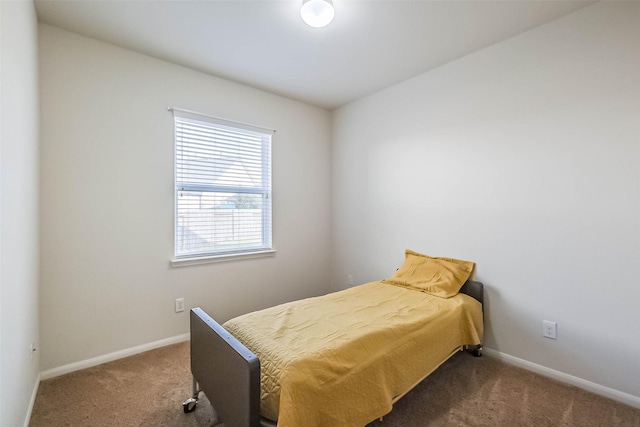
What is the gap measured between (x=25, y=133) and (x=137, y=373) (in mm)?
1733

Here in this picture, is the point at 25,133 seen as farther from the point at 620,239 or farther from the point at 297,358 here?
the point at 620,239

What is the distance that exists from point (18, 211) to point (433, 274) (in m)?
2.80

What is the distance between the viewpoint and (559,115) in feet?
6.72

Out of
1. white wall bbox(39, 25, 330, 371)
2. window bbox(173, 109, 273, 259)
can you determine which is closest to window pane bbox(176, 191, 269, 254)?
window bbox(173, 109, 273, 259)

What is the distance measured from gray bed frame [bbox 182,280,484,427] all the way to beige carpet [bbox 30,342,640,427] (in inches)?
11.2

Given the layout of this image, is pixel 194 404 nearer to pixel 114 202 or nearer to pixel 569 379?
pixel 114 202

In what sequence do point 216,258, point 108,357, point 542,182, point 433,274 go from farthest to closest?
point 216,258 < point 433,274 < point 108,357 < point 542,182

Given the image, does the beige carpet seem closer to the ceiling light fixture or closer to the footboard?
the footboard

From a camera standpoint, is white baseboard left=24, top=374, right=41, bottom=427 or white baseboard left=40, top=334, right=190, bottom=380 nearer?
white baseboard left=24, top=374, right=41, bottom=427

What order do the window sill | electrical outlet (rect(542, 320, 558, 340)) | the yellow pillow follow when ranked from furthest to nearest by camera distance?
the window sill < the yellow pillow < electrical outlet (rect(542, 320, 558, 340))

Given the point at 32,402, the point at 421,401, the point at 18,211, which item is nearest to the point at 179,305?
the point at 32,402

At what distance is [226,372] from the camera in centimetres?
139

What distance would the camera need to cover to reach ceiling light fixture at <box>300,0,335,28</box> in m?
1.75

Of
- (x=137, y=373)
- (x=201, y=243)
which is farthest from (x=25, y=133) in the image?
(x=137, y=373)
